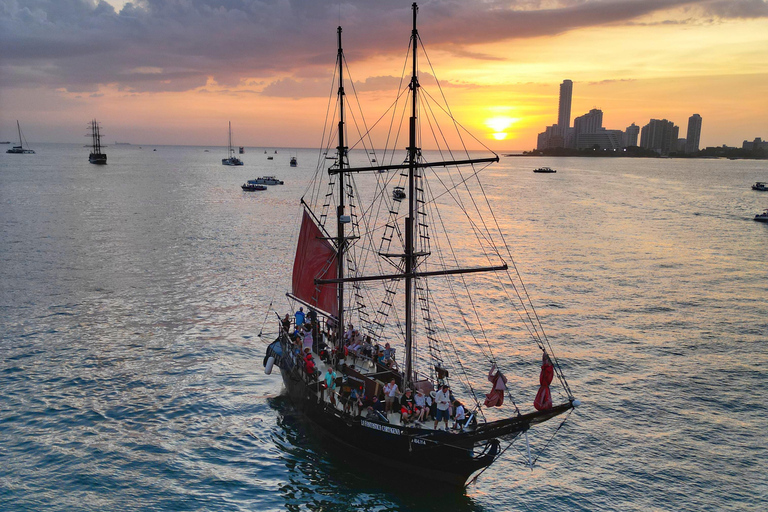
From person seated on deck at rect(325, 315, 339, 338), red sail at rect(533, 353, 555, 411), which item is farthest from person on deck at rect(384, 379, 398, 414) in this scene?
person seated on deck at rect(325, 315, 339, 338)

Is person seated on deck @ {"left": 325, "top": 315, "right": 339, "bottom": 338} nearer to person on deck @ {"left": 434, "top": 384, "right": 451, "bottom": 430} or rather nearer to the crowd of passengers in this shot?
the crowd of passengers

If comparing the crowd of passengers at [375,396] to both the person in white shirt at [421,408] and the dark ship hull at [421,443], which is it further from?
the dark ship hull at [421,443]

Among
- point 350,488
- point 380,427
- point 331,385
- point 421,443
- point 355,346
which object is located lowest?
point 350,488

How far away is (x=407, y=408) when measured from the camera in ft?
73.5

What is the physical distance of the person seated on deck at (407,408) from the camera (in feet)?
71.9

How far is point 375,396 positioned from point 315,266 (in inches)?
504

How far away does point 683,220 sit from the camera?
97062mm

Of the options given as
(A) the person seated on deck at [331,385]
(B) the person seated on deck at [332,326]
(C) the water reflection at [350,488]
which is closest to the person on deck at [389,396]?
(C) the water reflection at [350,488]

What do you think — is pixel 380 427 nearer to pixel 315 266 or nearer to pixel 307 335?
pixel 307 335

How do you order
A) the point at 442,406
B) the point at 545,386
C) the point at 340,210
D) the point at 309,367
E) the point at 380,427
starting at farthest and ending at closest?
1. the point at 340,210
2. the point at 309,367
3. the point at 380,427
4. the point at 442,406
5. the point at 545,386

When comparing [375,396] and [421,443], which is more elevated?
[375,396]

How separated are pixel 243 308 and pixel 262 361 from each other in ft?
35.1

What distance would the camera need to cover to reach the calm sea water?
22719mm

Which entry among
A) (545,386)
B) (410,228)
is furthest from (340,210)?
(545,386)
